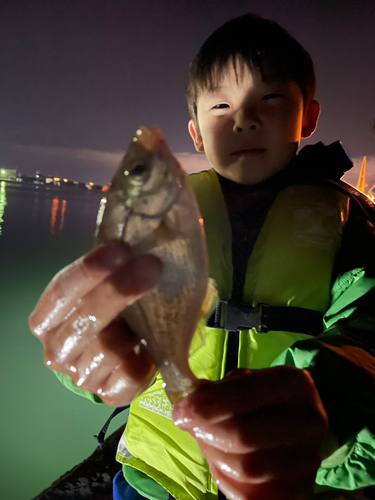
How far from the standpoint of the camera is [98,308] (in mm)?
896

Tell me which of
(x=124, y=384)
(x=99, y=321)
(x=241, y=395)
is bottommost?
(x=124, y=384)

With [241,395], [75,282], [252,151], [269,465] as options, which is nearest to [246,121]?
[252,151]

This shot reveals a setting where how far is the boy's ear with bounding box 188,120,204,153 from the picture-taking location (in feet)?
7.14

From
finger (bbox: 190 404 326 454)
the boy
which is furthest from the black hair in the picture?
finger (bbox: 190 404 326 454)

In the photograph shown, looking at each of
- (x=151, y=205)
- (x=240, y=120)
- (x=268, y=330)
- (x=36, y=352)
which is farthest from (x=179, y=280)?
(x=36, y=352)

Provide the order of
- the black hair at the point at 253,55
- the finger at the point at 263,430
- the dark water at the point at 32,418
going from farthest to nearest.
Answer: the dark water at the point at 32,418
the black hair at the point at 253,55
the finger at the point at 263,430

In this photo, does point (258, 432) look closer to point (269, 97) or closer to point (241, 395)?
point (241, 395)

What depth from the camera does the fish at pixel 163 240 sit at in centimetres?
98

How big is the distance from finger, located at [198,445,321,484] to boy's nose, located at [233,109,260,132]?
1525 millimetres

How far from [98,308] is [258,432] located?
1.97 ft

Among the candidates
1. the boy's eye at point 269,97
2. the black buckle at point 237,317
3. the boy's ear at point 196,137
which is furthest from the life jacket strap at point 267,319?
the boy's ear at point 196,137

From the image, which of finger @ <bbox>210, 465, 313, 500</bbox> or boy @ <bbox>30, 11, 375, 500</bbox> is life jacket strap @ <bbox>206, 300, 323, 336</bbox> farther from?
finger @ <bbox>210, 465, 313, 500</bbox>

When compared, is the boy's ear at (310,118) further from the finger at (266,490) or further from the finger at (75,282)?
the finger at (266,490)

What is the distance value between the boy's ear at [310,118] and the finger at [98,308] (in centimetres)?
165
